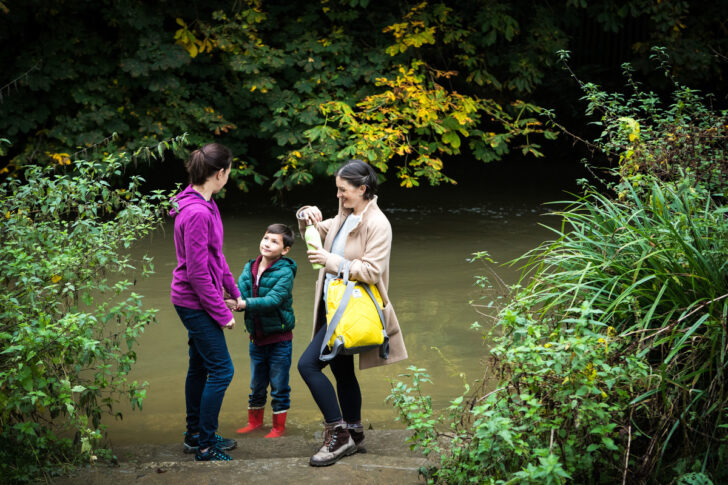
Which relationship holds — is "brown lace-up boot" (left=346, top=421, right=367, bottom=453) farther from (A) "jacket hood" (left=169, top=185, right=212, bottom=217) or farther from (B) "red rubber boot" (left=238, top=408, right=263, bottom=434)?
(A) "jacket hood" (left=169, top=185, right=212, bottom=217)

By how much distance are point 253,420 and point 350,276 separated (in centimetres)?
153

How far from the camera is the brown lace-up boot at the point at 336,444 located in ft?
11.7

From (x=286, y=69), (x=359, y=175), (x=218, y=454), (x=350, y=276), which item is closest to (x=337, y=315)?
(x=350, y=276)

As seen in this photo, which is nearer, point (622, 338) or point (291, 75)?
point (622, 338)

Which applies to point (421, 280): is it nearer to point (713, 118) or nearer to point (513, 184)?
point (713, 118)

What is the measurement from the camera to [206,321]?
3.77 metres

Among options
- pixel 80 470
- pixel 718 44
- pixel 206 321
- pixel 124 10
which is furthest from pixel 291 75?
pixel 80 470

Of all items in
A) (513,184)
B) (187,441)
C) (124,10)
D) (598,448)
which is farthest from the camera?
(513,184)

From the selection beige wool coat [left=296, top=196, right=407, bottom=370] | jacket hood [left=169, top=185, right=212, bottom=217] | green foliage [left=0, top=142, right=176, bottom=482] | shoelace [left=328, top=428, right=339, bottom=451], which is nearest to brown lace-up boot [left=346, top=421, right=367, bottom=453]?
shoelace [left=328, top=428, right=339, bottom=451]

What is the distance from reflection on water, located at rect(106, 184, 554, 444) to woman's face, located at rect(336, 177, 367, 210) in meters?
1.00

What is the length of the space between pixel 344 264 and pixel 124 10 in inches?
317

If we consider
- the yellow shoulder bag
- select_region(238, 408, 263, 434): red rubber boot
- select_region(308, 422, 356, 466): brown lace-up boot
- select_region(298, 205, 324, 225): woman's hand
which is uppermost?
select_region(298, 205, 324, 225): woman's hand

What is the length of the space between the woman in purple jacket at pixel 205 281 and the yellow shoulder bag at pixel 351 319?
578 mm

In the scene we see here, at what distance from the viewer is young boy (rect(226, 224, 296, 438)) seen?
14.2 feet
